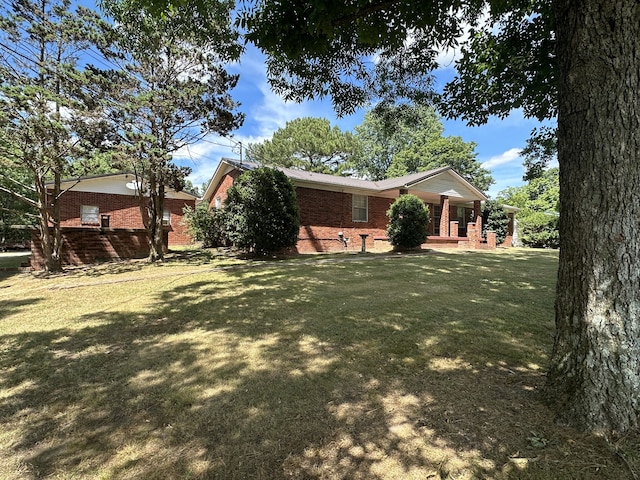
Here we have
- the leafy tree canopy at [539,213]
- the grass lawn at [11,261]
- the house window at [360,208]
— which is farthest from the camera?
the leafy tree canopy at [539,213]

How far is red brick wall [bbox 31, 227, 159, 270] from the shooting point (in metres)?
10.1

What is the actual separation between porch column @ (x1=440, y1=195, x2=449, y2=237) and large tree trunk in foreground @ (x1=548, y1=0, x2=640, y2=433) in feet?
58.0

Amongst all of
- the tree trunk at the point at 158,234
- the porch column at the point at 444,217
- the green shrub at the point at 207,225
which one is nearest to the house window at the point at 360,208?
the porch column at the point at 444,217

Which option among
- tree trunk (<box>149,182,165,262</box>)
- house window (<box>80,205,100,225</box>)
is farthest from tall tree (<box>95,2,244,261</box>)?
house window (<box>80,205,100,225</box>)

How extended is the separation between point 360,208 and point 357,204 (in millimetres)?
291

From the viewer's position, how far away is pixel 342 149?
120 ft

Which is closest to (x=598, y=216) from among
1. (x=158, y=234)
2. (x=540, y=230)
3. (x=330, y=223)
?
(x=158, y=234)

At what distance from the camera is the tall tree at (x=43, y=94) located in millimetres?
8148

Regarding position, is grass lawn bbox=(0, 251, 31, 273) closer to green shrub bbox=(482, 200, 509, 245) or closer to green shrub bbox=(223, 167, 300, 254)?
green shrub bbox=(223, 167, 300, 254)

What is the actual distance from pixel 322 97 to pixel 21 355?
546cm

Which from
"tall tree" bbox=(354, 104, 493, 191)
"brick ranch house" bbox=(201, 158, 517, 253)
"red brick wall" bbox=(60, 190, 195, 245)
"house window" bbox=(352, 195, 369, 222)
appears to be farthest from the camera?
"tall tree" bbox=(354, 104, 493, 191)

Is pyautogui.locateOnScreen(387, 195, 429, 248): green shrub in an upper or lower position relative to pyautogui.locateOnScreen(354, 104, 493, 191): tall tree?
lower

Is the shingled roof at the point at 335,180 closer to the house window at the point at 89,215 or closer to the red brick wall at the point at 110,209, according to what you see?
the red brick wall at the point at 110,209

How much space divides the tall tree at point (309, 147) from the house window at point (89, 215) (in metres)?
18.9
